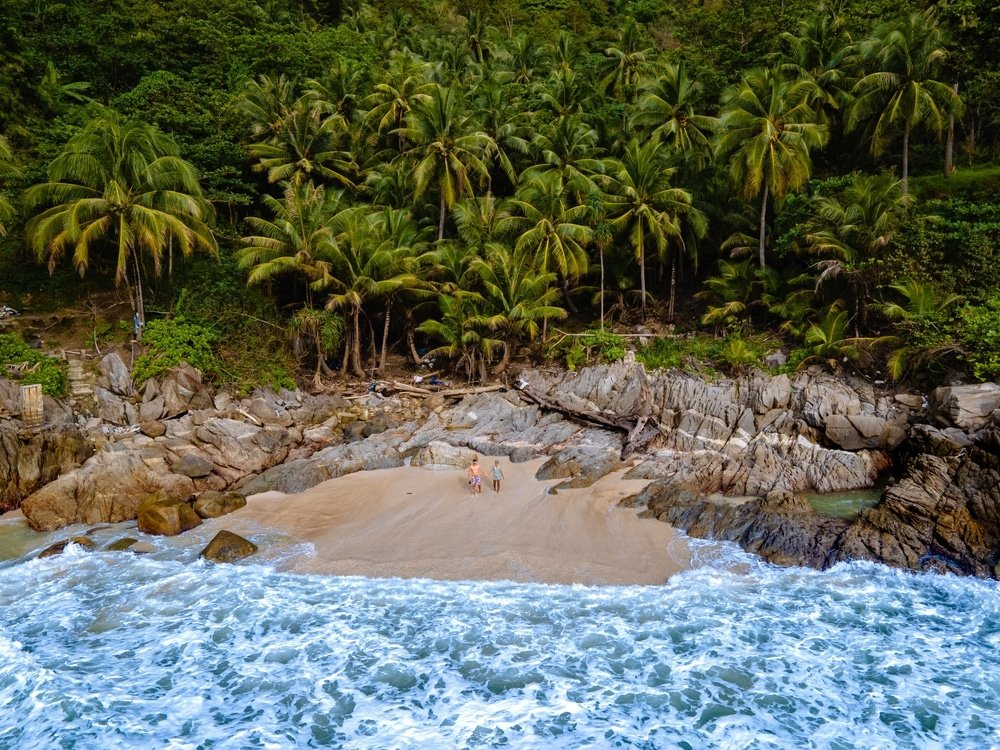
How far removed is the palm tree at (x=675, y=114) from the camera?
27.8 m

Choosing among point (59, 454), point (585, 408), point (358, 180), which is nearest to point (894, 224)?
point (585, 408)

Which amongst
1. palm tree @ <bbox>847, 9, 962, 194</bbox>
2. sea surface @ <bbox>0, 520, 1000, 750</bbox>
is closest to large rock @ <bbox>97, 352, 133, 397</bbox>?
sea surface @ <bbox>0, 520, 1000, 750</bbox>

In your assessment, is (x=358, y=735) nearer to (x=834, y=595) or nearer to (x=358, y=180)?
(x=834, y=595)

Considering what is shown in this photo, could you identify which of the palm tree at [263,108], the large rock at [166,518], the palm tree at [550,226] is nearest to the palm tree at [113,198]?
the palm tree at [263,108]

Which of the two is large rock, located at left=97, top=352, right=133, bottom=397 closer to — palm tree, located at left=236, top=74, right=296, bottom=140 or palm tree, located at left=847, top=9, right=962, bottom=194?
palm tree, located at left=236, top=74, right=296, bottom=140

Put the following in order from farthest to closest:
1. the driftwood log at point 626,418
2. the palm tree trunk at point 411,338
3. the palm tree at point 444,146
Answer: the palm tree at point 444,146, the palm tree trunk at point 411,338, the driftwood log at point 626,418

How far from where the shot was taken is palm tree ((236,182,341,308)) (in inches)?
882

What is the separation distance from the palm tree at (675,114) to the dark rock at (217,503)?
24082 millimetres

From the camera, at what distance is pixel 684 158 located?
90.2 feet

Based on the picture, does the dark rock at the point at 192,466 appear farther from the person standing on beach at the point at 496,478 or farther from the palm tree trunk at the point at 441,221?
the palm tree trunk at the point at 441,221

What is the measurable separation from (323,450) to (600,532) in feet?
31.8

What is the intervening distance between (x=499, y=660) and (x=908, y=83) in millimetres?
27599

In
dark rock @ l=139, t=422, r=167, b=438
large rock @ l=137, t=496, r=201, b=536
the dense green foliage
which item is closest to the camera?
large rock @ l=137, t=496, r=201, b=536

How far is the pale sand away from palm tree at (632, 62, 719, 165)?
19.8 meters
